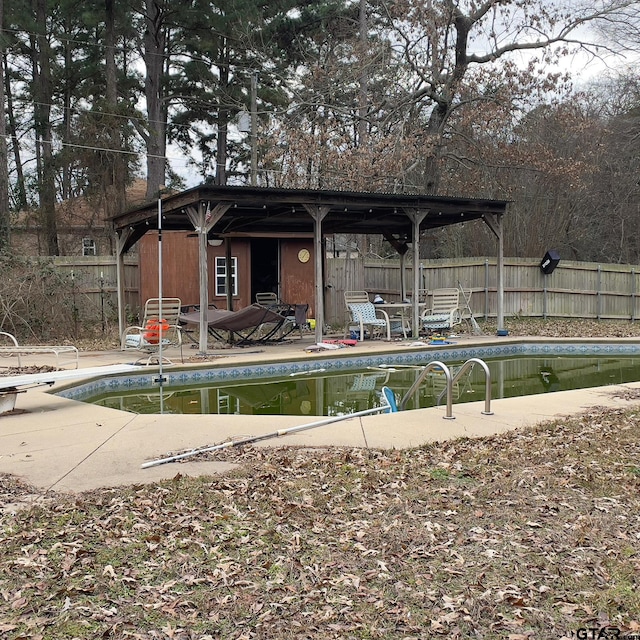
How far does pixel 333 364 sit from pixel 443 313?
4056 mm

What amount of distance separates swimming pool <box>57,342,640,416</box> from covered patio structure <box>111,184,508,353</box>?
137 cm

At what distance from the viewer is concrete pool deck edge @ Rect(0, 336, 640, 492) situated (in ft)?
14.4

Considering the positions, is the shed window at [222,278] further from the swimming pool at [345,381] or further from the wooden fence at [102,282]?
the swimming pool at [345,381]

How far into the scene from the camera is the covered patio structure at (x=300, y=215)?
422 inches

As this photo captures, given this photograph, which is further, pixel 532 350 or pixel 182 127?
pixel 182 127

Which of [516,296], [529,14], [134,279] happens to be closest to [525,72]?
[529,14]

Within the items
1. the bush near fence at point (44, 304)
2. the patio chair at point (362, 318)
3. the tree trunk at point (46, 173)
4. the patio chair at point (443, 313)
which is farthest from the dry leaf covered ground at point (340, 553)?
the tree trunk at point (46, 173)

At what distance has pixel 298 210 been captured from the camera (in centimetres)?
1243

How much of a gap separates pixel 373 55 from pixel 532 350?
31.6ft

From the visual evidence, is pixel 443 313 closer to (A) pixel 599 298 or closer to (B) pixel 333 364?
(B) pixel 333 364

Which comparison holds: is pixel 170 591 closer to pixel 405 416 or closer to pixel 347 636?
pixel 347 636

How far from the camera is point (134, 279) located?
664 inches

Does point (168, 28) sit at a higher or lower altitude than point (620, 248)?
higher

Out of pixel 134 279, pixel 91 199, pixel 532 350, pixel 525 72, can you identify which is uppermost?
pixel 525 72
